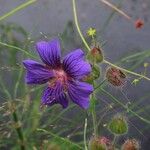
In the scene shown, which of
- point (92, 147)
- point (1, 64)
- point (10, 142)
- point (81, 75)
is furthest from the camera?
point (1, 64)

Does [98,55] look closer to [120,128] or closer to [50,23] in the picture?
[120,128]

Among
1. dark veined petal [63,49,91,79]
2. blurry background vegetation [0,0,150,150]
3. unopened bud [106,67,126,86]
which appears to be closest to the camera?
dark veined petal [63,49,91,79]

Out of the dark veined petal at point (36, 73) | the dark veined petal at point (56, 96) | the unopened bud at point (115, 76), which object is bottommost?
the unopened bud at point (115, 76)

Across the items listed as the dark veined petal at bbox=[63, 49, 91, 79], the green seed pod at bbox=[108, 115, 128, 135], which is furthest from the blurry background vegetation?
the dark veined petal at bbox=[63, 49, 91, 79]

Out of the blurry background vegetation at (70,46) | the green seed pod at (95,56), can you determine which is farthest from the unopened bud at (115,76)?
the blurry background vegetation at (70,46)

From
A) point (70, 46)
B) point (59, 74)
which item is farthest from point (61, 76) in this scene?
point (70, 46)

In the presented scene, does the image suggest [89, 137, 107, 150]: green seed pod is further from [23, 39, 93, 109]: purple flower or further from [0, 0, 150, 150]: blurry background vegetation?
[0, 0, 150, 150]: blurry background vegetation

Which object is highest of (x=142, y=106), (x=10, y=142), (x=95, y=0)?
(x=95, y=0)

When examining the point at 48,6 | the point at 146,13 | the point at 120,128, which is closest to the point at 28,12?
the point at 48,6

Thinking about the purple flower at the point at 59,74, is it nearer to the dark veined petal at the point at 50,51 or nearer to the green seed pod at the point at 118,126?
the dark veined petal at the point at 50,51
